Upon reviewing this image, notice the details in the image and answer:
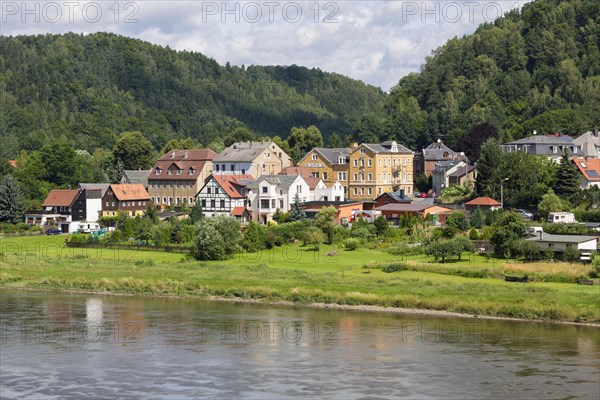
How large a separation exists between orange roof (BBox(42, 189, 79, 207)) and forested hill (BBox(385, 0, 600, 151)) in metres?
40.4

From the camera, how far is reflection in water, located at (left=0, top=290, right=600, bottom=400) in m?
30.7

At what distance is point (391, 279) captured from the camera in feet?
156

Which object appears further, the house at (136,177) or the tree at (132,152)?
the tree at (132,152)

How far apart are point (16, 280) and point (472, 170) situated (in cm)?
4169

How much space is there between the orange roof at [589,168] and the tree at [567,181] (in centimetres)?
384

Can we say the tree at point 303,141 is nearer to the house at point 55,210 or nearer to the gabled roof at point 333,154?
the gabled roof at point 333,154

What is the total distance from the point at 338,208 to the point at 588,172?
62.8 feet

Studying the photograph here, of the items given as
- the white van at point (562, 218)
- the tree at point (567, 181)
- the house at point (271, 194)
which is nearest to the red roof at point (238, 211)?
the house at point (271, 194)

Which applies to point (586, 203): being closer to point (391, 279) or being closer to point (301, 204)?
point (301, 204)

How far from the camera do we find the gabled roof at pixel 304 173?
77.4 meters

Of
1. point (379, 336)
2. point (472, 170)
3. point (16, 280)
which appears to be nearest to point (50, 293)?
point (16, 280)

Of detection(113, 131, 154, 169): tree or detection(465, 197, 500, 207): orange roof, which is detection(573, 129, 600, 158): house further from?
detection(113, 131, 154, 169): tree

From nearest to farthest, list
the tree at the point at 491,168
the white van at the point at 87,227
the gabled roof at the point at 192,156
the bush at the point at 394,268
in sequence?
the bush at the point at 394,268
the tree at the point at 491,168
the white van at the point at 87,227
the gabled roof at the point at 192,156

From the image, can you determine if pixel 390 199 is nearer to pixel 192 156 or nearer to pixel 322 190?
pixel 322 190
